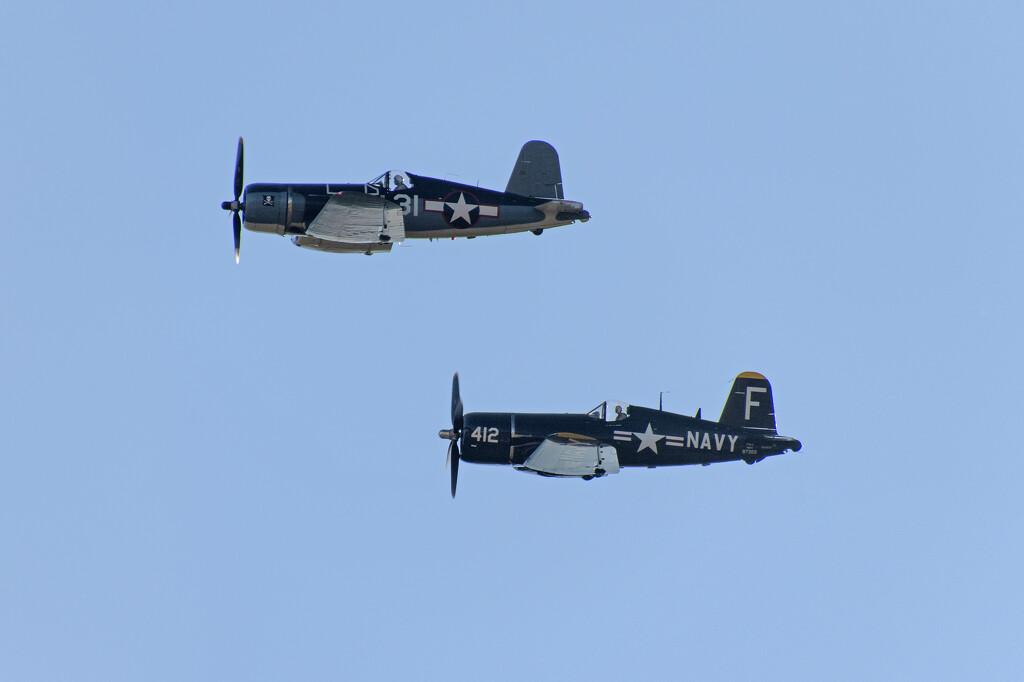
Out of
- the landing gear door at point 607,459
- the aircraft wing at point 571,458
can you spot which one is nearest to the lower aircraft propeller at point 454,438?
the aircraft wing at point 571,458

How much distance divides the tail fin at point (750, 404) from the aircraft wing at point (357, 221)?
8.04m

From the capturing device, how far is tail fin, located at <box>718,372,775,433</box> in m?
37.8

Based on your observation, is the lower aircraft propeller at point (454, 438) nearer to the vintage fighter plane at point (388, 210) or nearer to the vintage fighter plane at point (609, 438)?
the vintage fighter plane at point (609, 438)

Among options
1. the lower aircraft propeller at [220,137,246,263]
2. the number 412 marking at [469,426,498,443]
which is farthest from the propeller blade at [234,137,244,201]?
the number 412 marking at [469,426,498,443]

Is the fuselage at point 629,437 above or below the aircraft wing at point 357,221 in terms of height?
below

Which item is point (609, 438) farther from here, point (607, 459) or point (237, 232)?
point (237, 232)

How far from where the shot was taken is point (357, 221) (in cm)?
3684

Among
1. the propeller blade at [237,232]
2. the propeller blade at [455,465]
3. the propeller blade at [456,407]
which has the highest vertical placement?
the propeller blade at [237,232]

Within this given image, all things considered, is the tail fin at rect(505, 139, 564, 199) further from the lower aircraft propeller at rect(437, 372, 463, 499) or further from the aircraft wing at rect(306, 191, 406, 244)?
the lower aircraft propeller at rect(437, 372, 463, 499)

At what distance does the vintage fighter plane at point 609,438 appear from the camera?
3625 cm

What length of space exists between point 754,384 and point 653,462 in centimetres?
315

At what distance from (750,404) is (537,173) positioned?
7508mm

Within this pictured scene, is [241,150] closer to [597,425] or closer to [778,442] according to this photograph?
[597,425]

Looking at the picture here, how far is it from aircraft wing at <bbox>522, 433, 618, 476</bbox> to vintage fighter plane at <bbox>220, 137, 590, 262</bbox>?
5.62 m
